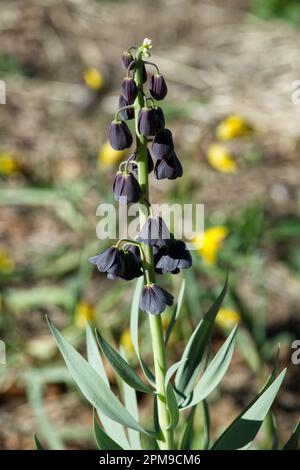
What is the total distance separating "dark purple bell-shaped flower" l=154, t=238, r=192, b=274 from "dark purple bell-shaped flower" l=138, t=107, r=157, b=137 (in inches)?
10.8

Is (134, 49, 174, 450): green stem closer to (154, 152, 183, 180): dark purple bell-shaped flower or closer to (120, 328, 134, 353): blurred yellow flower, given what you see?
(154, 152, 183, 180): dark purple bell-shaped flower

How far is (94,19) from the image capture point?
20.7 ft

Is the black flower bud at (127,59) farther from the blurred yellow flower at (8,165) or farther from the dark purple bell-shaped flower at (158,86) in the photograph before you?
the blurred yellow flower at (8,165)

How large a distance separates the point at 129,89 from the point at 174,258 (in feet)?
1.35

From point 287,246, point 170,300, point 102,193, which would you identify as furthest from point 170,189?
point 170,300

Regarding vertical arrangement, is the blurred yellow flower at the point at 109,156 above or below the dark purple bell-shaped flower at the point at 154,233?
above

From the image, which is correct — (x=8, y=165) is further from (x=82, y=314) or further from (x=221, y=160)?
(x=82, y=314)

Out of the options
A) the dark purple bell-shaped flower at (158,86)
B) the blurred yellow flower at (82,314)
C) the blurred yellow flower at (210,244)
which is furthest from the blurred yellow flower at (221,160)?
the dark purple bell-shaped flower at (158,86)

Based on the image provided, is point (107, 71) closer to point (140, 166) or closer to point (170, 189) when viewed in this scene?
point (170, 189)

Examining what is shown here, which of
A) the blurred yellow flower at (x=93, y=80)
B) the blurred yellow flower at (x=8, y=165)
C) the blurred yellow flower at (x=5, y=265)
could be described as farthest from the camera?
the blurred yellow flower at (x=93, y=80)

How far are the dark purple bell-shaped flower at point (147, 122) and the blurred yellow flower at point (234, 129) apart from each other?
2.97 meters

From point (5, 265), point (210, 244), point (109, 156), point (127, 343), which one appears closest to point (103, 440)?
point (127, 343)

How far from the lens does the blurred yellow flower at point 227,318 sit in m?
3.36

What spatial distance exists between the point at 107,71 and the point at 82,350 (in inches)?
111
